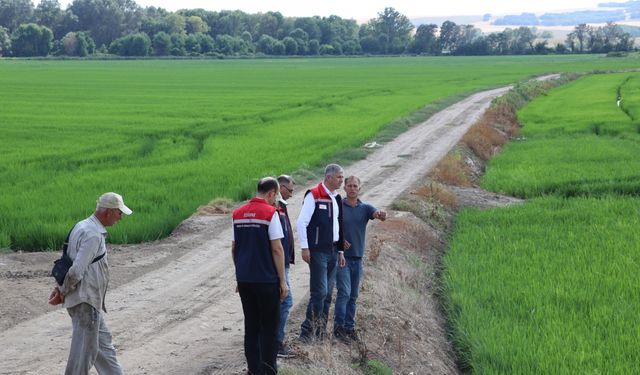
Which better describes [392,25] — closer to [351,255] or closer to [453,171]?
[453,171]

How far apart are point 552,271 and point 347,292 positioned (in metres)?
4.11

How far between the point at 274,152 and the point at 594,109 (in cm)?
2139

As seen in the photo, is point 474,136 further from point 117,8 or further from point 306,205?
point 117,8

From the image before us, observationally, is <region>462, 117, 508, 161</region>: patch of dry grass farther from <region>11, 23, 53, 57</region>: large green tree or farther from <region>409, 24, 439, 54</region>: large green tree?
<region>409, 24, 439, 54</region>: large green tree

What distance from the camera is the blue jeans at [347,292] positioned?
29.6ft

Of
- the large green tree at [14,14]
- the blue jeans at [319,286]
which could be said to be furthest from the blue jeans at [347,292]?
the large green tree at [14,14]

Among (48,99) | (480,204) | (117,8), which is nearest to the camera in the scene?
(480,204)

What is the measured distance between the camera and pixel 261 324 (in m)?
7.63

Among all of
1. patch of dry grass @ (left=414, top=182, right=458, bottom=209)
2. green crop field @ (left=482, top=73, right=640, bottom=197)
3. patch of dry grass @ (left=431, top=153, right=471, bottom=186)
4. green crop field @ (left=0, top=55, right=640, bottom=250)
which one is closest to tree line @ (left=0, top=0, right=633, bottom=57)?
green crop field @ (left=0, top=55, right=640, bottom=250)

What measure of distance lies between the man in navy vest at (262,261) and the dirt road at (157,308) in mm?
853

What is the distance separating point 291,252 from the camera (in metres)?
8.24

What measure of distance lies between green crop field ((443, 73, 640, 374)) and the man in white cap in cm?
360

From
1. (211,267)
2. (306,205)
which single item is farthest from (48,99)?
(306,205)

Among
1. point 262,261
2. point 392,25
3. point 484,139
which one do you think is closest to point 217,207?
point 262,261
